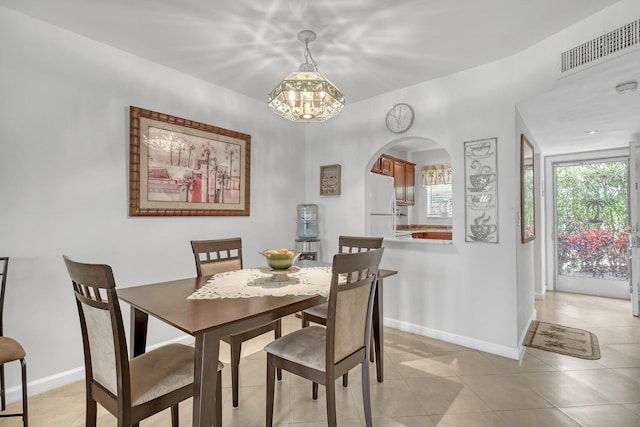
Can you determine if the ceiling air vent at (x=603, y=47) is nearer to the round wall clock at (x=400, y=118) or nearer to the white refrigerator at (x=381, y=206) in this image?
the round wall clock at (x=400, y=118)

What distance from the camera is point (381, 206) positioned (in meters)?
4.03

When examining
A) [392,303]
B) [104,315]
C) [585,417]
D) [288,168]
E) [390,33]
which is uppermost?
[390,33]

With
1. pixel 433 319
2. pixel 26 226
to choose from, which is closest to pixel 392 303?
pixel 433 319

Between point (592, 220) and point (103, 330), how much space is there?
6.00m

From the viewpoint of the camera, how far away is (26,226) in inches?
Result: 84.2

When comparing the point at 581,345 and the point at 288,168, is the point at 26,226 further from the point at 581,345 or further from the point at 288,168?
the point at 581,345

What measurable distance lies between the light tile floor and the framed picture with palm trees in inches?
55.4

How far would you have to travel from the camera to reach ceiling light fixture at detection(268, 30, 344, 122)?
1.94 meters

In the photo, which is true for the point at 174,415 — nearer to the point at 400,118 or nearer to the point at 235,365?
the point at 235,365

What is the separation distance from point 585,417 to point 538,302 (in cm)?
290

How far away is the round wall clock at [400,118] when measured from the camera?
3.29 metres

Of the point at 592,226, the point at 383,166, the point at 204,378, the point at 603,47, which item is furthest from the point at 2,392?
the point at 592,226

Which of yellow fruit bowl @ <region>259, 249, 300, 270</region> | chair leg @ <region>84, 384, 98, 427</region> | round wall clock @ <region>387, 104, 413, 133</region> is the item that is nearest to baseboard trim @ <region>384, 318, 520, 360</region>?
yellow fruit bowl @ <region>259, 249, 300, 270</region>

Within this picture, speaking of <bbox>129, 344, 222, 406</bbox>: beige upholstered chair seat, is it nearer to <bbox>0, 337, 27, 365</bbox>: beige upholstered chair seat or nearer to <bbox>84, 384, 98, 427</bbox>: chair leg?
<bbox>84, 384, 98, 427</bbox>: chair leg
